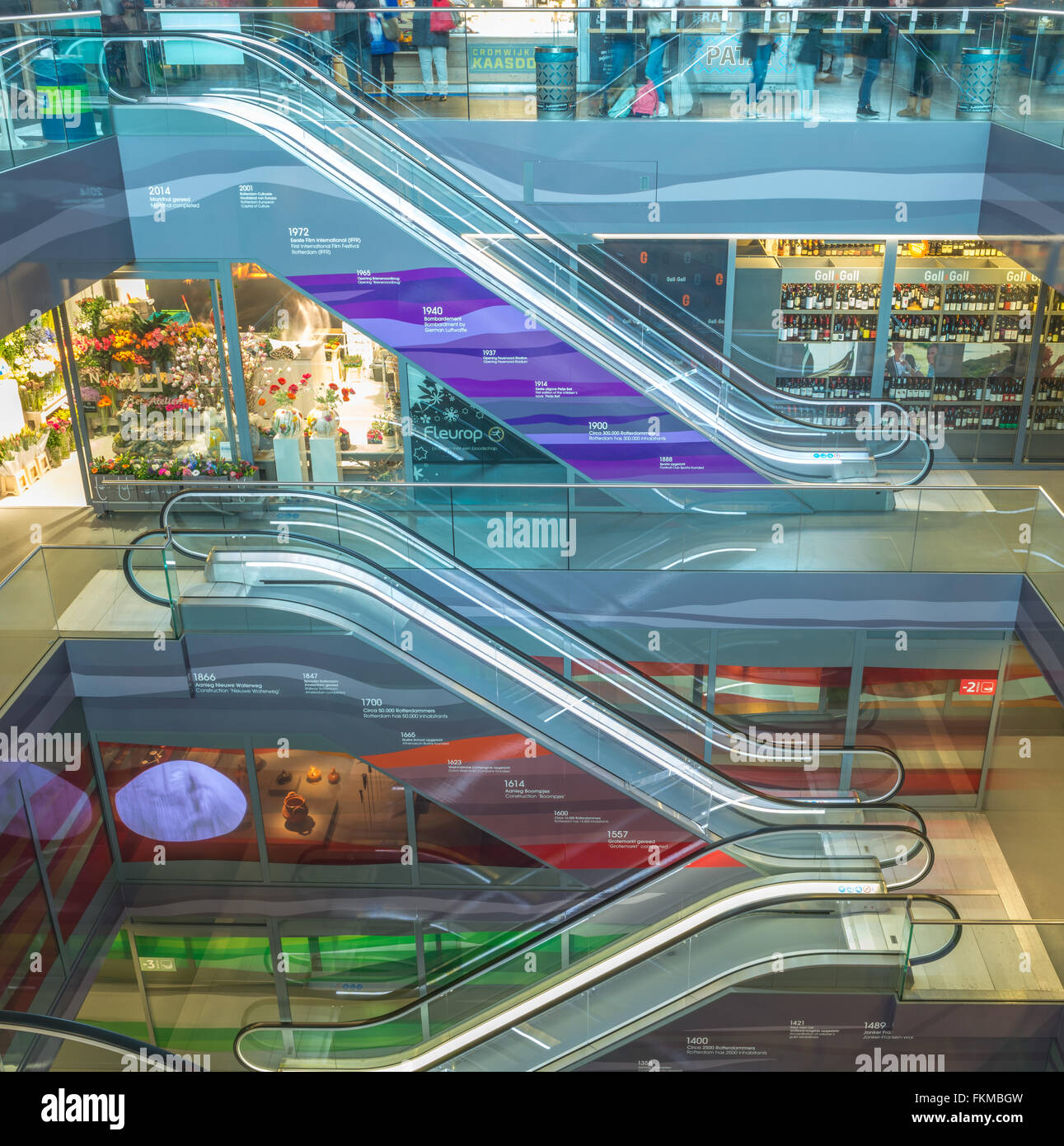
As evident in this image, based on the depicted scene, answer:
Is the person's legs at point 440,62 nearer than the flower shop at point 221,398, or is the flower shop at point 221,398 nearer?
the person's legs at point 440,62

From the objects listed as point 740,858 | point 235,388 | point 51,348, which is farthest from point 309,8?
point 740,858

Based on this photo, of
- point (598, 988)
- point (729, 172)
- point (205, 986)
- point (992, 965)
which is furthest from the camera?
point (729, 172)

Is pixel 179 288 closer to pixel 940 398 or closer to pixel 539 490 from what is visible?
pixel 539 490

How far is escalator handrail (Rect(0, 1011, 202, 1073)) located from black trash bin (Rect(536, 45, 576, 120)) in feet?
28.2

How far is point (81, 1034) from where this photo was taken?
585 centimetres

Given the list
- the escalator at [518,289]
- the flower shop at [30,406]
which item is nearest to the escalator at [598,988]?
Result: the escalator at [518,289]

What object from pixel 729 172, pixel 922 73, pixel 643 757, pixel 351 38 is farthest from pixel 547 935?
pixel 922 73

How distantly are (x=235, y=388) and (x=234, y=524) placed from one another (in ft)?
9.74

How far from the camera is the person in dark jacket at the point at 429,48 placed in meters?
10.0

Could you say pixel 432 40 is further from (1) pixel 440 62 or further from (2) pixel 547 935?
(2) pixel 547 935

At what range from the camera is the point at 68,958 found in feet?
31.4

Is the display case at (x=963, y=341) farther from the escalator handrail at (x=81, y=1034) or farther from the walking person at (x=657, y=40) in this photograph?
the escalator handrail at (x=81, y=1034)
